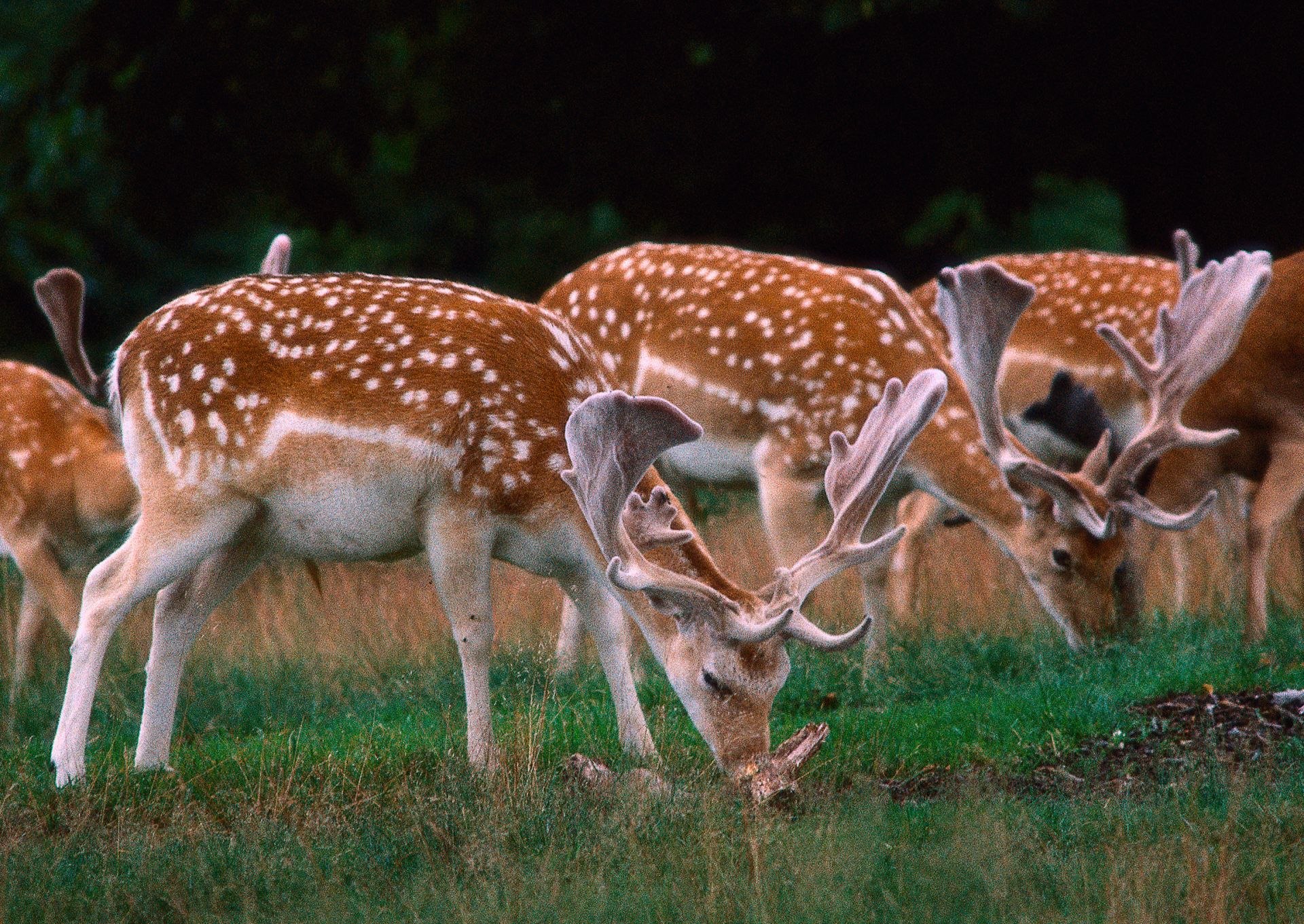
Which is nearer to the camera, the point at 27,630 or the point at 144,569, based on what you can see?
the point at 144,569

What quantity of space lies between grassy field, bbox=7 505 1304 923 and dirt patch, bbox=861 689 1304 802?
0.08ft

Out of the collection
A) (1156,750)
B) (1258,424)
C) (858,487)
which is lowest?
(1156,750)

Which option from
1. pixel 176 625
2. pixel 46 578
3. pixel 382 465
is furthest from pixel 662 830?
pixel 46 578

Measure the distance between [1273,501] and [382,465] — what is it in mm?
4190

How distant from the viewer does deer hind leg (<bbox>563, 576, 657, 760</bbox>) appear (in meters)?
5.49

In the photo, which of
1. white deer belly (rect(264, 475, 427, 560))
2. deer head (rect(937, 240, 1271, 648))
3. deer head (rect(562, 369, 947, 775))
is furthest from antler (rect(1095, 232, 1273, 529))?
white deer belly (rect(264, 475, 427, 560))

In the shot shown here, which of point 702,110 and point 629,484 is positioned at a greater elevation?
point 629,484

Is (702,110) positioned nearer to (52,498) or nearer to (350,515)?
(52,498)

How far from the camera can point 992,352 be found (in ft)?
22.8

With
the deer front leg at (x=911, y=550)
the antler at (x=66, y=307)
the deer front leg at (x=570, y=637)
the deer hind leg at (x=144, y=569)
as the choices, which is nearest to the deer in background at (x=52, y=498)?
the antler at (x=66, y=307)

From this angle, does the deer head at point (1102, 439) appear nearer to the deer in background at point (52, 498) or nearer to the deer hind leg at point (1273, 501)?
the deer hind leg at point (1273, 501)

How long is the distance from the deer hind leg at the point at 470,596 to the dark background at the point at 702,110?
723cm

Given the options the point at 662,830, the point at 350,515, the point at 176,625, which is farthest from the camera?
the point at 176,625

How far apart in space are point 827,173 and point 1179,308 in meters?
5.89
